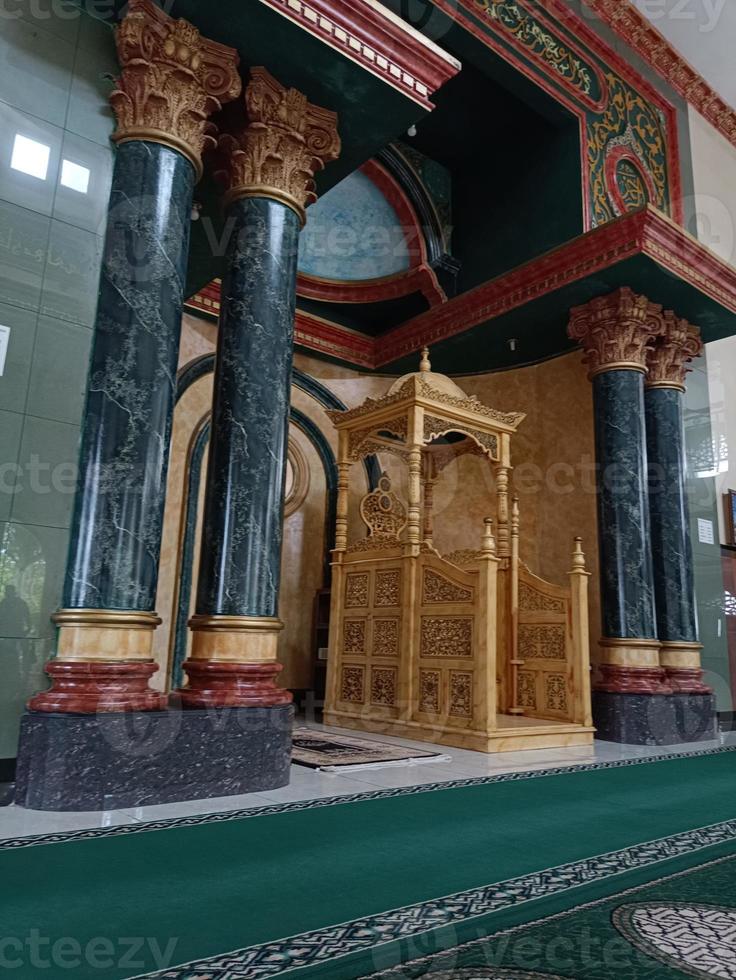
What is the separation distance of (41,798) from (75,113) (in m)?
3.09

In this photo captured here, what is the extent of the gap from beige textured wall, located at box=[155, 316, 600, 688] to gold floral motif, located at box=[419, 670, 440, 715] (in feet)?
7.26

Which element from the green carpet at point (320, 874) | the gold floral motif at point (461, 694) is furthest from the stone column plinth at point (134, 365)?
the gold floral motif at point (461, 694)

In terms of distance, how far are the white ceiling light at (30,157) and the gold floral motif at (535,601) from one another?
4422 millimetres

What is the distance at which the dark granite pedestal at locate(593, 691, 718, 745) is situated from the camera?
228 inches

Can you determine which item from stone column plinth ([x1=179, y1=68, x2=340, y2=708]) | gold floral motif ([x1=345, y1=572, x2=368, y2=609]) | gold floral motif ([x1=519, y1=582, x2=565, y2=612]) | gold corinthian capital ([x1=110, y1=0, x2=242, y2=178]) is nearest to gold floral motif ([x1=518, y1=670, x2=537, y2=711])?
gold floral motif ([x1=519, y1=582, x2=565, y2=612])

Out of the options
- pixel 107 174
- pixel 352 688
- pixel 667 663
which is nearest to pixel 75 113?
pixel 107 174

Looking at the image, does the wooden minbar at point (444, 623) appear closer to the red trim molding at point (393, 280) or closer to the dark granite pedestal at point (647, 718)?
the dark granite pedestal at point (647, 718)

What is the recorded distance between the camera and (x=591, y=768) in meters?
4.39

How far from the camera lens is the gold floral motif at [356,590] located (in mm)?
6113

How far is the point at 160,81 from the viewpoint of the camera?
3572 mm

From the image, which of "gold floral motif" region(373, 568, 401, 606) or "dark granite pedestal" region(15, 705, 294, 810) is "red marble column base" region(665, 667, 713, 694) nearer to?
"gold floral motif" region(373, 568, 401, 606)

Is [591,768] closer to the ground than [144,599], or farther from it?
closer to the ground

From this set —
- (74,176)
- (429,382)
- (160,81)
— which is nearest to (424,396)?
(429,382)

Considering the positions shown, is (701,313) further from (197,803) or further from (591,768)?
(197,803)
